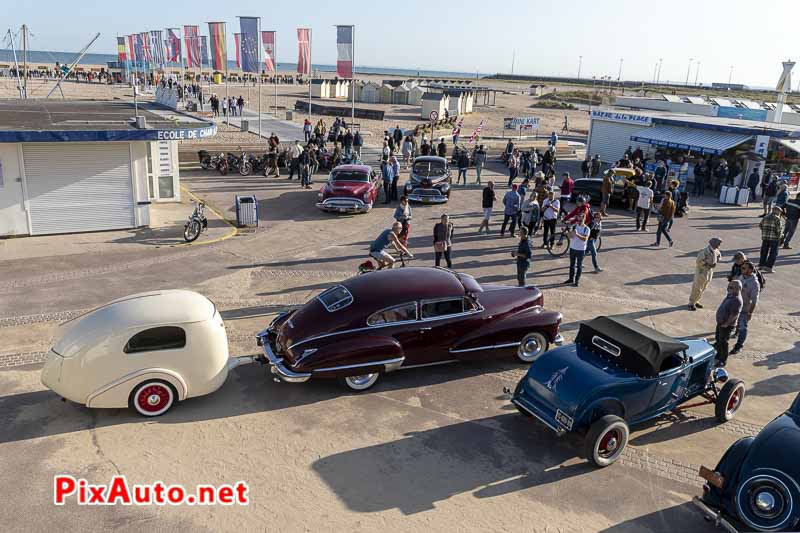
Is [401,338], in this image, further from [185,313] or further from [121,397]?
[121,397]

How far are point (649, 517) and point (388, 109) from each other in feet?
186

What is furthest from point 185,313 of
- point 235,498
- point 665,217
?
point 665,217

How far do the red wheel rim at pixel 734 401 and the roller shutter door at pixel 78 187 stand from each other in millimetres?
15711

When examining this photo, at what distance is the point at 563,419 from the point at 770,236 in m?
11.6

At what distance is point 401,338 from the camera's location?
947 centimetres

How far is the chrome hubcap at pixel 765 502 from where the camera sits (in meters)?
6.24

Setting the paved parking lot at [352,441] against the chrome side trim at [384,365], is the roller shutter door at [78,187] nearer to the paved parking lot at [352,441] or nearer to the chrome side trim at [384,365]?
the paved parking lot at [352,441]

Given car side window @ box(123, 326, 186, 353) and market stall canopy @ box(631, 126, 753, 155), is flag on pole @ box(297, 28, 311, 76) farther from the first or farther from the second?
car side window @ box(123, 326, 186, 353)

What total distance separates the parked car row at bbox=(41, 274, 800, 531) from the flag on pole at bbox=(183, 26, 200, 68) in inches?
1624

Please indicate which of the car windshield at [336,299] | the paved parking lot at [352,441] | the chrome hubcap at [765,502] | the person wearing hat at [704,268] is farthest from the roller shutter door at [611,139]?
the chrome hubcap at [765,502]

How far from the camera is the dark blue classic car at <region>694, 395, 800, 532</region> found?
6.14m

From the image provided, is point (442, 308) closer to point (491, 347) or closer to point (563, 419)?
point (491, 347)

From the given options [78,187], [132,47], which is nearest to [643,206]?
[78,187]

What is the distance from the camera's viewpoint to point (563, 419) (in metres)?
7.75
